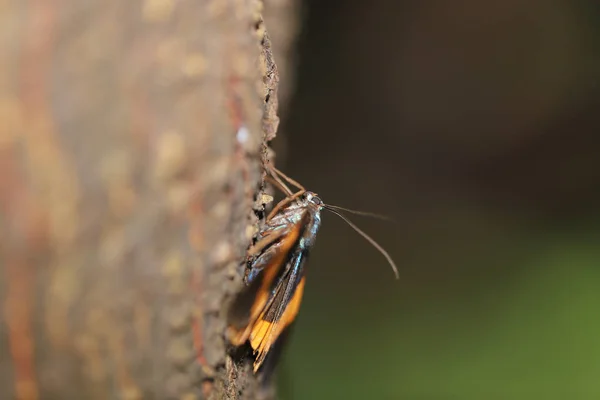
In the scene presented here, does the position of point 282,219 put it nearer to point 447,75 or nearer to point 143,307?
point 143,307

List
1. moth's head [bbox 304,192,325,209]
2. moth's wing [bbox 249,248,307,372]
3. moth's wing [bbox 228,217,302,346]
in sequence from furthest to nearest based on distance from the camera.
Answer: moth's head [bbox 304,192,325,209], moth's wing [bbox 249,248,307,372], moth's wing [bbox 228,217,302,346]

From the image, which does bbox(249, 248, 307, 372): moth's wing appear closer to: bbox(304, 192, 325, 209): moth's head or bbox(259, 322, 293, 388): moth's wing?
bbox(259, 322, 293, 388): moth's wing

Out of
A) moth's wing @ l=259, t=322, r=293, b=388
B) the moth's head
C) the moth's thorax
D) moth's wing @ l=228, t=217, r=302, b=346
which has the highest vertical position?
the moth's head

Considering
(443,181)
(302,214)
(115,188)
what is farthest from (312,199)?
(443,181)

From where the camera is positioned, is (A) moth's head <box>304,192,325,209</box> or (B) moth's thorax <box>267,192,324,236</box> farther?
(A) moth's head <box>304,192,325,209</box>

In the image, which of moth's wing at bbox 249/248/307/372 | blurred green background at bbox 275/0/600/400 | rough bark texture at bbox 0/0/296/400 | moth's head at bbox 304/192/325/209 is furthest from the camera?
blurred green background at bbox 275/0/600/400

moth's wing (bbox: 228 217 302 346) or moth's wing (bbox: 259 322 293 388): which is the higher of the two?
moth's wing (bbox: 228 217 302 346)

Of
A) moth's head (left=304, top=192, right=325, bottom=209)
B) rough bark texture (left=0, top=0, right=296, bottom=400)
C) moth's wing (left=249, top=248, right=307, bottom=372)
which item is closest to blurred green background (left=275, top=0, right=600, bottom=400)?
moth's head (left=304, top=192, right=325, bottom=209)

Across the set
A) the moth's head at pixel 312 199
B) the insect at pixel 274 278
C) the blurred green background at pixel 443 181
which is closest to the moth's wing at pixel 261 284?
the insect at pixel 274 278
